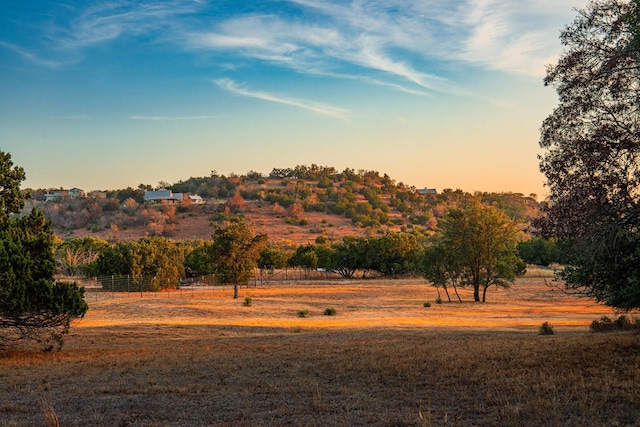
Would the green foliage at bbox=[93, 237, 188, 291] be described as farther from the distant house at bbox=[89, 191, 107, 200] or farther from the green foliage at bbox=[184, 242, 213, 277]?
the distant house at bbox=[89, 191, 107, 200]

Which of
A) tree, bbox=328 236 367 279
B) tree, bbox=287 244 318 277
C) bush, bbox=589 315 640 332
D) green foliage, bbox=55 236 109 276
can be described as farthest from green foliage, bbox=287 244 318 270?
bush, bbox=589 315 640 332

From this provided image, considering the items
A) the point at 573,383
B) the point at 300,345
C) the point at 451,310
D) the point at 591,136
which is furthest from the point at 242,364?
the point at 451,310

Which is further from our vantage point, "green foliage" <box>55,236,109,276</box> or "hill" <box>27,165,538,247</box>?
"hill" <box>27,165,538,247</box>

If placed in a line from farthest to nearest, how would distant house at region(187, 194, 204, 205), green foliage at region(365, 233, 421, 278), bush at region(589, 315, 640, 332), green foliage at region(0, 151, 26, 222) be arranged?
distant house at region(187, 194, 204, 205) < green foliage at region(365, 233, 421, 278) < bush at region(589, 315, 640, 332) < green foliage at region(0, 151, 26, 222)

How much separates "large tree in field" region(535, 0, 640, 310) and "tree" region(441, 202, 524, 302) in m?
39.1

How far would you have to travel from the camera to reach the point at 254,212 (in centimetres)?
15088

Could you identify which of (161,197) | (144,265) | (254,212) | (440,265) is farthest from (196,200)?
(440,265)

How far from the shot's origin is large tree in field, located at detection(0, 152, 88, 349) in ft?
54.7

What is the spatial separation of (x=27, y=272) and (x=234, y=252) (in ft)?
131

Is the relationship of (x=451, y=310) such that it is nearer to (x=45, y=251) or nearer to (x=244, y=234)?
(x=244, y=234)

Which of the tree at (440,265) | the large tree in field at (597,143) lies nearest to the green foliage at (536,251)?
the tree at (440,265)

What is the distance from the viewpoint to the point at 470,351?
56.7 ft

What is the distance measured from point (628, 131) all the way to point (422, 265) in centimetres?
4231

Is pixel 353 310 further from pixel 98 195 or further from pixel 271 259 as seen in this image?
pixel 98 195
